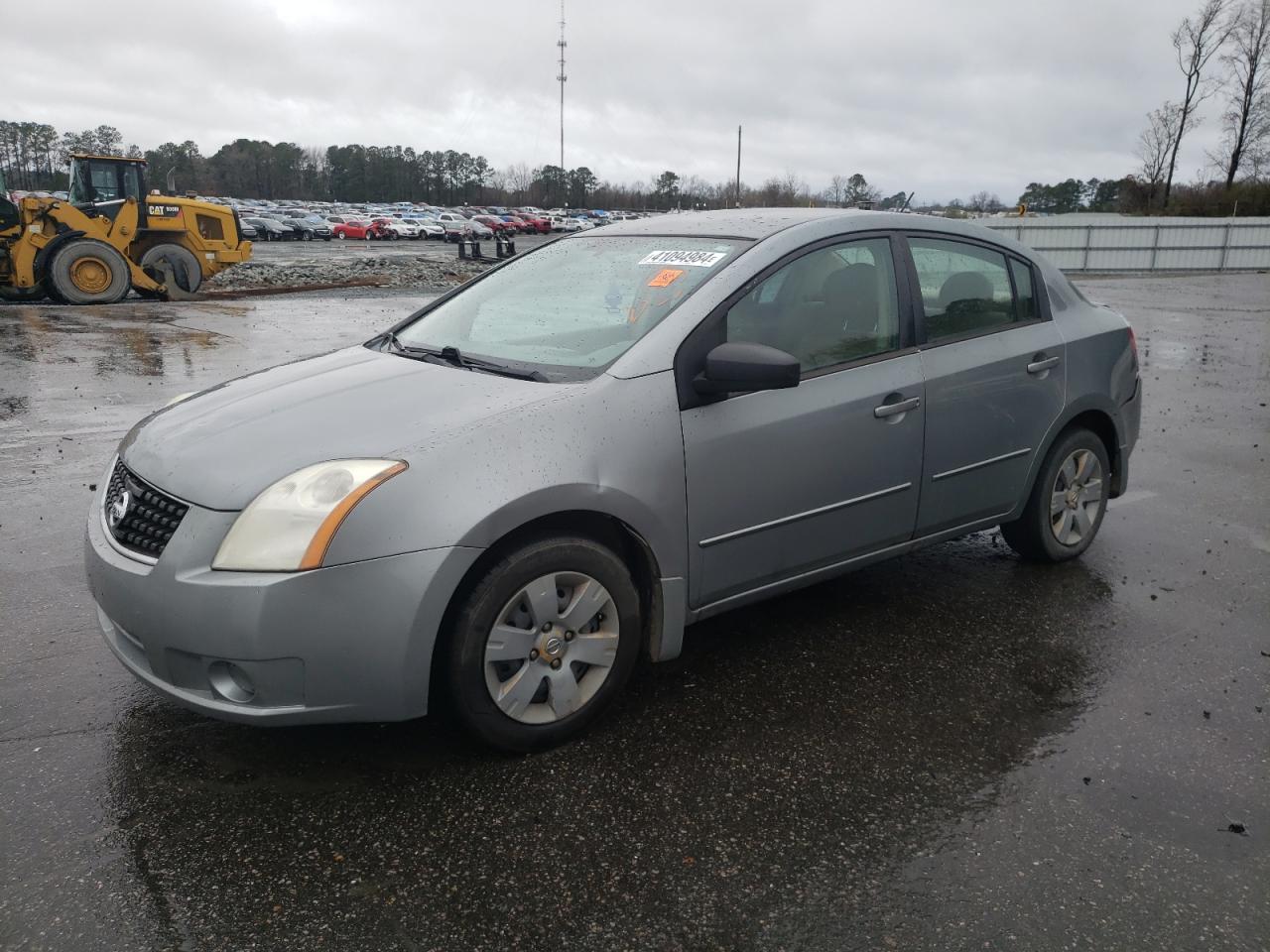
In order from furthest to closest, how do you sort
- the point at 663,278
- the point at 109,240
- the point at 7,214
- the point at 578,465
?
the point at 109,240 < the point at 7,214 < the point at 663,278 < the point at 578,465

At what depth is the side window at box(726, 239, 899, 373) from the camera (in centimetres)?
370

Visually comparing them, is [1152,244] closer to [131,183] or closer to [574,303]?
[131,183]

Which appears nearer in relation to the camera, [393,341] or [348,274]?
[393,341]

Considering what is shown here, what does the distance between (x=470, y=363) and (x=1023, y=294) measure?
2644mm

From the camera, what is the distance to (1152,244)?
29391mm

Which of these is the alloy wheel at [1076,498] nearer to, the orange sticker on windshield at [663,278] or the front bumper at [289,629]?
the orange sticker on windshield at [663,278]

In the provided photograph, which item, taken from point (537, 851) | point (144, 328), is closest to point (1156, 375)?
point (537, 851)

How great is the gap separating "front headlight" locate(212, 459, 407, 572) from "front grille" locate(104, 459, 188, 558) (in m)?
0.25

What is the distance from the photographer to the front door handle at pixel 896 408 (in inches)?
154

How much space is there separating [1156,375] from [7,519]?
10629 millimetres

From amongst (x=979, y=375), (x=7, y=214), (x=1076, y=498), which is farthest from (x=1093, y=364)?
(x=7, y=214)

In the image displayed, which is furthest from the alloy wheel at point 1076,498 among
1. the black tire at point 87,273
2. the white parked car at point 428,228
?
the white parked car at point 428,228

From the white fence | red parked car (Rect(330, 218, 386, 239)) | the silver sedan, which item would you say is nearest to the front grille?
the silver sedan

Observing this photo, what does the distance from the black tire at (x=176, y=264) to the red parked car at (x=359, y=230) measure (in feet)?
121
